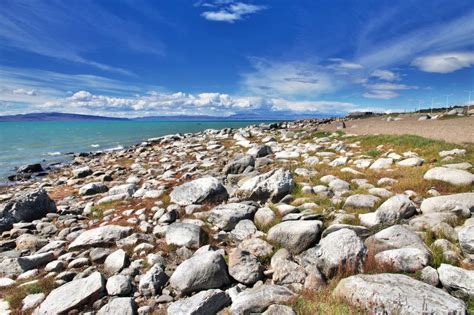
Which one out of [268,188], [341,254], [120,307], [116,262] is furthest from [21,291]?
[268,188]

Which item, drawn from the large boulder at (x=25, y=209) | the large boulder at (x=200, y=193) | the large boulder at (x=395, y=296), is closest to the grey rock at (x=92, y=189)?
the large boulder at (x=25, y=209)

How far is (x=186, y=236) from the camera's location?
7758 millimetres

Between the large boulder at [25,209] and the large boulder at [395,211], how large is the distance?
1269 centimetres

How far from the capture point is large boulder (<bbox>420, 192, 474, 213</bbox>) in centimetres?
708

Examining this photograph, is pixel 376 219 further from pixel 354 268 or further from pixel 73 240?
pixel 73 240

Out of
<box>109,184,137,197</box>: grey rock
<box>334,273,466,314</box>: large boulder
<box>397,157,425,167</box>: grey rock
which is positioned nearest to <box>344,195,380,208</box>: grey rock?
<box>334,273,466,314</box>: large boulder

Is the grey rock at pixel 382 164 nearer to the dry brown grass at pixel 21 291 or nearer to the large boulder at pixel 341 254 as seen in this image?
the large boulder at pixel 341 254

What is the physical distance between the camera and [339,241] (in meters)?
5.78

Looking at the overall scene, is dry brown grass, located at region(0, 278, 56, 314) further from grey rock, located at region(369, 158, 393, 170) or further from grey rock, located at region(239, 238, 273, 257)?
grey rock, located at region(369, 158, 393, 170)

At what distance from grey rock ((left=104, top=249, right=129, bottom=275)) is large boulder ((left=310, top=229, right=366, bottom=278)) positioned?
14.7ft

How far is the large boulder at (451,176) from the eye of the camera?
29.5 feet

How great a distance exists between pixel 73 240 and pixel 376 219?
8731 millimetres

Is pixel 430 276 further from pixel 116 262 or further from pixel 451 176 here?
pixel 116 262

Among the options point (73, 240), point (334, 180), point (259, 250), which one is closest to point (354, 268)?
point (259, 250)
